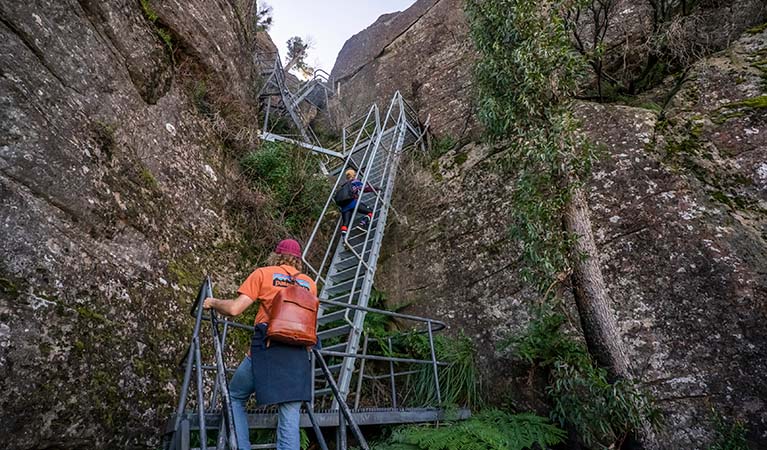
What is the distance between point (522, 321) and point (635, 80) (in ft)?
14.6

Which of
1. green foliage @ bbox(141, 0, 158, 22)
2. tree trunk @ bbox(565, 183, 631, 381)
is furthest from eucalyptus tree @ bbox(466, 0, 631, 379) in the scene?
green foliage @ bbox(141, 0, 158, 22)

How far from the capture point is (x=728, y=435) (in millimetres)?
3529

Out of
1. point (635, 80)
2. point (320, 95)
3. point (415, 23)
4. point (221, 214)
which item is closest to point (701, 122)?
point (635, 80)

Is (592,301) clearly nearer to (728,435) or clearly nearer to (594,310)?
(594,310)

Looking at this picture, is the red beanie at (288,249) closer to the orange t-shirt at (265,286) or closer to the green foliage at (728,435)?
the orange t-shirt at (265,286)

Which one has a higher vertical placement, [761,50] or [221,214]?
[761,50]

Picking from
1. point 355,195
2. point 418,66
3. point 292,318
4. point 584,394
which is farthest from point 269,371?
point 418,66

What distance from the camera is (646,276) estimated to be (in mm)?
4547

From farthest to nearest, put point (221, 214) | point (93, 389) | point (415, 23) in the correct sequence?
point (415, 23) < point (221, 214) < point (93, 389)

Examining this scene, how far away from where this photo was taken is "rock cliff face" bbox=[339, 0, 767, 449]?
3.85 meters

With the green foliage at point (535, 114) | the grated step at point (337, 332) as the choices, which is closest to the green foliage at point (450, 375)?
the grated step at point (337, 332)

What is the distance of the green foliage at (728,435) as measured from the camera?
346 cm

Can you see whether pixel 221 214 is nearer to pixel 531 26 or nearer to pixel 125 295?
pixel 125 295

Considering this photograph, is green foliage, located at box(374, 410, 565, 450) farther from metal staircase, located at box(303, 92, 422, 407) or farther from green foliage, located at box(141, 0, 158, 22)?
green foliage, located at box(141, 0, 158, 22)
